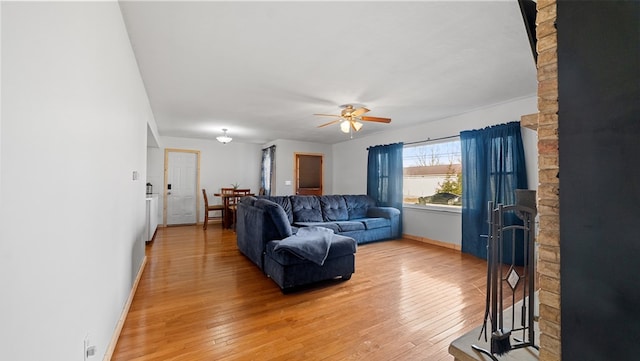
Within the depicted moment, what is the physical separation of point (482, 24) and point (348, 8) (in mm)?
1085

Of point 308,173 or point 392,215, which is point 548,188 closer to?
point 392,215

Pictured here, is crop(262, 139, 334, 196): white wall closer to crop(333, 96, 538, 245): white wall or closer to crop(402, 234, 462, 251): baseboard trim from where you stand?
crop(333, 96, 538, 245): white wall

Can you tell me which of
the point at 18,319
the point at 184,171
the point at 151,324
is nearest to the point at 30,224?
the point at 18,319

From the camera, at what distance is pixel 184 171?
22.4 feet

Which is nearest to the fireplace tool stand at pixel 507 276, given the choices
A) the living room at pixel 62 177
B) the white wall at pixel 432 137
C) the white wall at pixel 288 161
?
the living room at pixel 62 177

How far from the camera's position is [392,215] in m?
5.18

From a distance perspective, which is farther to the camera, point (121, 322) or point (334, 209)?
point (334, 209)

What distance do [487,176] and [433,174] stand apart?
113cm

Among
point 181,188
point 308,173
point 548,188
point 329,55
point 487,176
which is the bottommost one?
point 181,188

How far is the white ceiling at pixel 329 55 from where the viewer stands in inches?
71.4

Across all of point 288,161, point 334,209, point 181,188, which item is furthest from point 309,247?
point 181,188

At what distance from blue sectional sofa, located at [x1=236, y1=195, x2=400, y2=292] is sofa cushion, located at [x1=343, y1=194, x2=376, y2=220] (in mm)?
22

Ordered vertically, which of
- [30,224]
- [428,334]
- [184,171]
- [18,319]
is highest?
[184,171]

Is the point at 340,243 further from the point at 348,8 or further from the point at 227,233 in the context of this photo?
the point at 227,233
